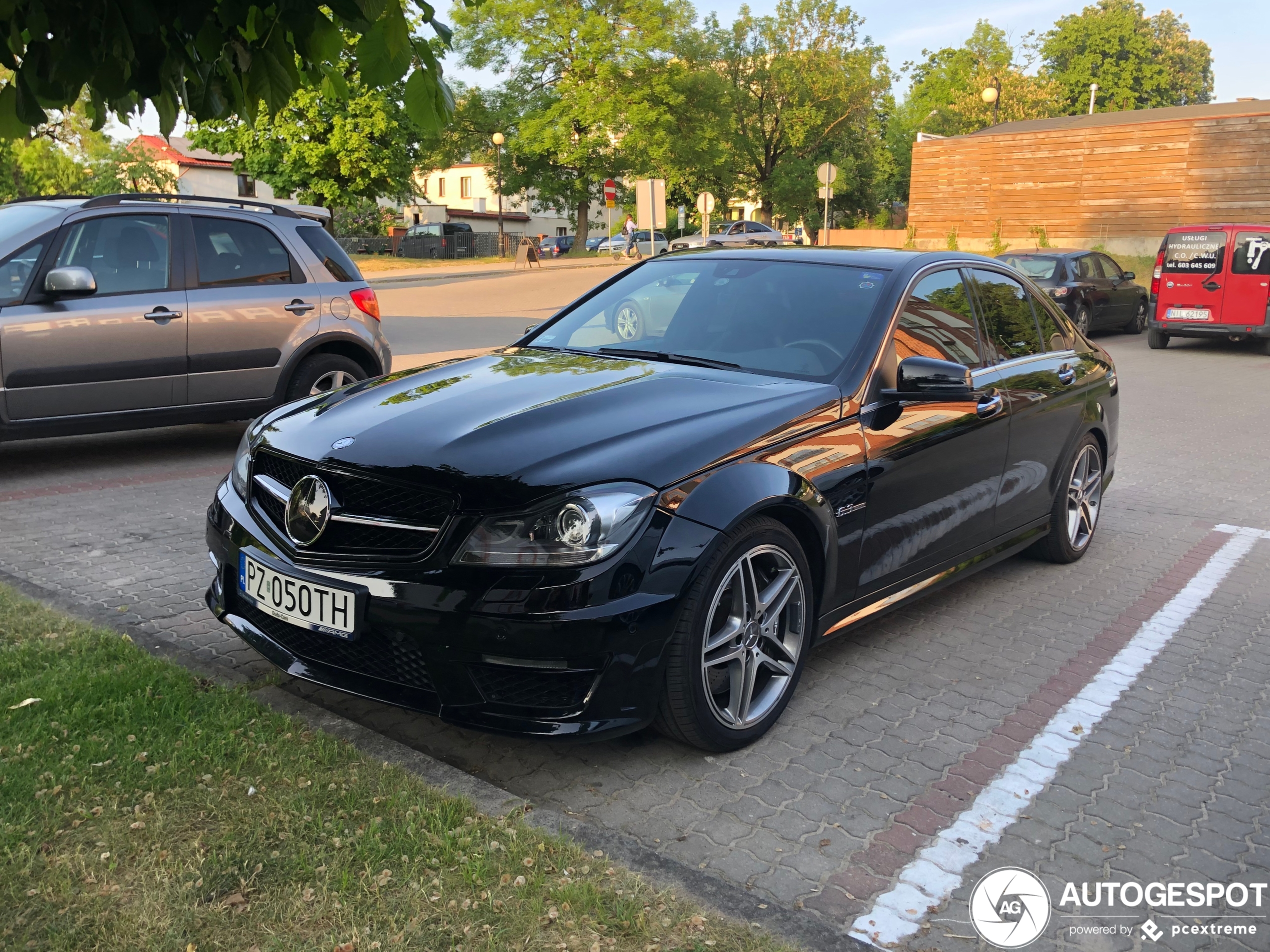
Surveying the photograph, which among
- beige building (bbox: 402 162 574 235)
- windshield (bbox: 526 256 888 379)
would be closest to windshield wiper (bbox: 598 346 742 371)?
windshield (bbox: 526 256 888 379)

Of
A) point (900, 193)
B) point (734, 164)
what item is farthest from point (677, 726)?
point (900, 193)

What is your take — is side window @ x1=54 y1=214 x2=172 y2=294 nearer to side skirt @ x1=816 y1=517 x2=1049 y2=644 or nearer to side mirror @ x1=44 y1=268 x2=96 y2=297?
side mirror @ x1=44 y1=268 x2=96 y2=297

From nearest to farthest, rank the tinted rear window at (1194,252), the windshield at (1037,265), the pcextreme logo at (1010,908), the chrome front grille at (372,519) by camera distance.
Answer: the pcextreme logo at (1010,908)
the chrome front grille at (372,519)
the tinted rear window at (1194,252)
the windshield at (1037,265)

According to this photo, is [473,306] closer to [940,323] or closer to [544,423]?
[940,323]

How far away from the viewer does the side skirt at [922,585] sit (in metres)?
4.09

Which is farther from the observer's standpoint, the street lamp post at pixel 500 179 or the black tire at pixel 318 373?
the street lamp post at pixel 500 179

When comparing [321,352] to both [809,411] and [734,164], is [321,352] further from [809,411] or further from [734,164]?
[734,164]

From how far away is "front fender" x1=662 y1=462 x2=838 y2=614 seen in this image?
3.35 metres

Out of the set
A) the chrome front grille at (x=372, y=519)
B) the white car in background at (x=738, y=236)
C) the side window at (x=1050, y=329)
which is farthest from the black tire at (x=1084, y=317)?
the chrome front grille at (x=372, y=519)

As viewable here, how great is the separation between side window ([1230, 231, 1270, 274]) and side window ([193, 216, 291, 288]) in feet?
50.1

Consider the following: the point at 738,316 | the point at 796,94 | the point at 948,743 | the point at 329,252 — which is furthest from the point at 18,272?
the point at 796,94

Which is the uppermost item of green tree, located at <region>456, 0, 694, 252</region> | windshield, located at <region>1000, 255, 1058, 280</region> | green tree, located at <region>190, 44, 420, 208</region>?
green tree, located at <region>456, 0, 694, 252</region>

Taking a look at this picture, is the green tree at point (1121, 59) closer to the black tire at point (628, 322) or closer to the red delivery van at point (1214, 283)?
the red delivery van at point (1214, 283)

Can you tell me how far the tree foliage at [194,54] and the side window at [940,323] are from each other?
225 centimetres
